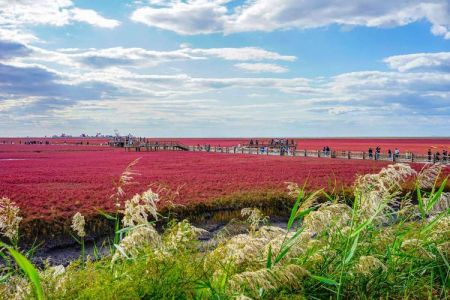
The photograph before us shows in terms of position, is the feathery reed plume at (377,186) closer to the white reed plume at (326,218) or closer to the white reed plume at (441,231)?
the white reed plume at (326,218)

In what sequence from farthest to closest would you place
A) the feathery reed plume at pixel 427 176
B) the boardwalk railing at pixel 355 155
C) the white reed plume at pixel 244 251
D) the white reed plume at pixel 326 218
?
the boardwalk railing at pixel 355 155 → the feathery reed plume at pixel 427 176 → the white reed plume at pixel 326 218 → the white reed plume at pixel 244 251

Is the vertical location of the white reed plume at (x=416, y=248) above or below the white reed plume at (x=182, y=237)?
below

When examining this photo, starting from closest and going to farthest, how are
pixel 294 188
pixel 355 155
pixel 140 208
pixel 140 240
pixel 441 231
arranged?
pixel 140 240 < pixel 140 208 < pixel 294 188 < pixel 441 231 < pixel 355 155

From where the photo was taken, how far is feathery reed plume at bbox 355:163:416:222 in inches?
153

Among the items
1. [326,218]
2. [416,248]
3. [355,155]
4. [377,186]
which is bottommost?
[355,155]

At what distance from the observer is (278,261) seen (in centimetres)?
352

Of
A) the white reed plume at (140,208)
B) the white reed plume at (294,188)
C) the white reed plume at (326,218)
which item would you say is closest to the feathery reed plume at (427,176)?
the white reed plume at (326,218)

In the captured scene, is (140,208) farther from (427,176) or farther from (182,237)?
(427,176)

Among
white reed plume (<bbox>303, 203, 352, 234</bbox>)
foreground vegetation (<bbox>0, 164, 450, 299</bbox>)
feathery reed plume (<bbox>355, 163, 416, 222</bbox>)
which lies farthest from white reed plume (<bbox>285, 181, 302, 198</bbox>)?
feathery reed plume (<bbox>355, 163, 416, 222</bbox>)

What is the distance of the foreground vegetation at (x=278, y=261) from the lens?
325cm

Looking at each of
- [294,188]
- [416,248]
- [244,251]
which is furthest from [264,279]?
[416,248]

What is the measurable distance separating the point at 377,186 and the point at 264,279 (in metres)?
2.15

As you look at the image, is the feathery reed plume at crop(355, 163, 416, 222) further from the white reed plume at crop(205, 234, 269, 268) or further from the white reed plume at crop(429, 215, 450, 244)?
the white reed plume at crop(205, 234, 269, 268)

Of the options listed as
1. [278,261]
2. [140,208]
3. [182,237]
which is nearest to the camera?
[278,261]
